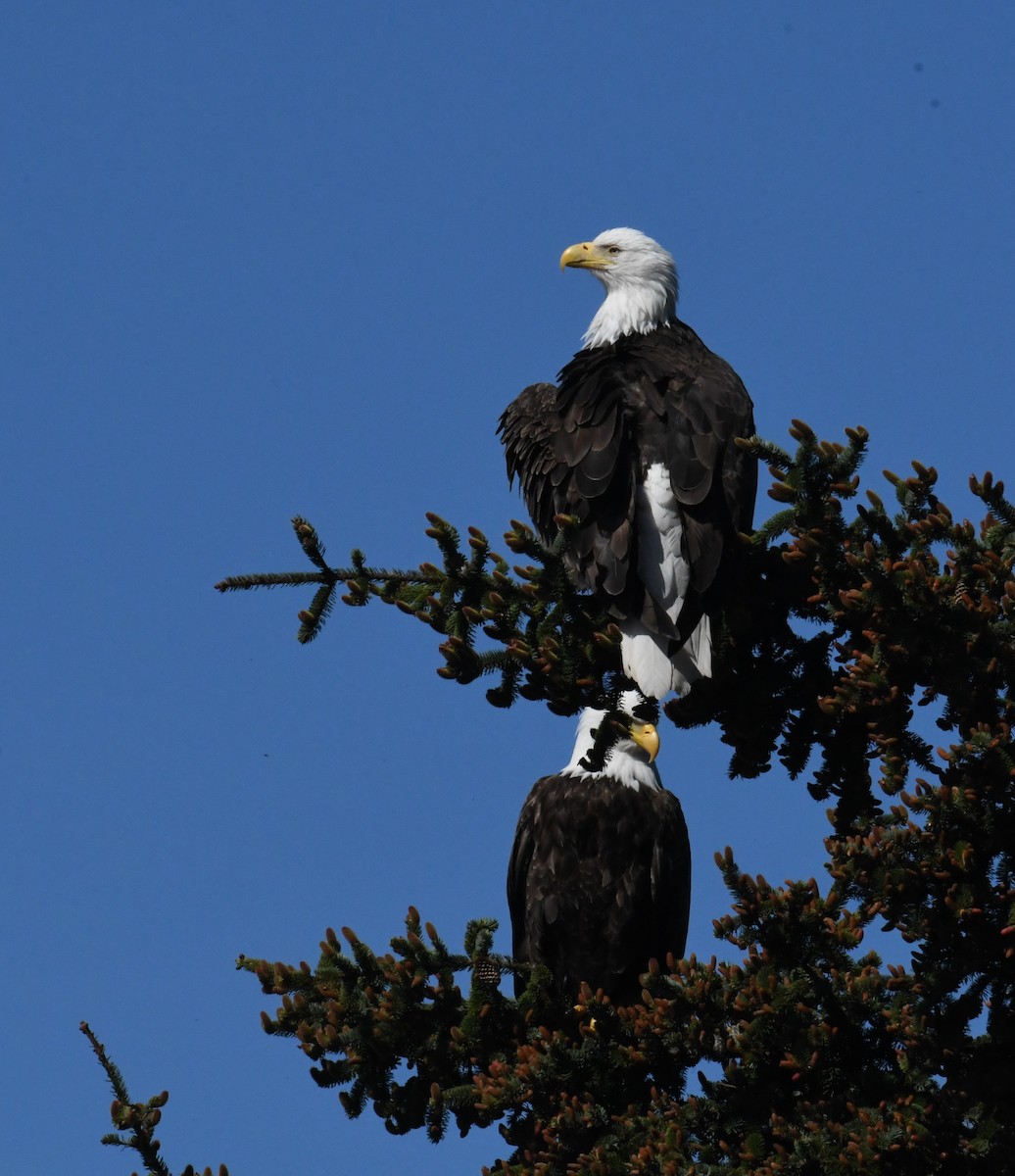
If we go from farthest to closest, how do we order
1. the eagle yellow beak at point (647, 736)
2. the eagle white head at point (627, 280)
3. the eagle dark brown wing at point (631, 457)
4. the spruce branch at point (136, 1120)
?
the eagle white head at point (627, 280), the eagle yellow beak at point (647, 736), the eagle dark brown wing at point (631, 457), the spruce branch at point (136, 1120)

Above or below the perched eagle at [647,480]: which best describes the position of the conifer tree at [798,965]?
below

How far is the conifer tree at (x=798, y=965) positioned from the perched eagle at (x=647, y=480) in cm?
71

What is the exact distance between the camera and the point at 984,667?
566cm

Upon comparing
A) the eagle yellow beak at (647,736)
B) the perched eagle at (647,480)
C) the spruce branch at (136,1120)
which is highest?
the perched eagle at (647,480)

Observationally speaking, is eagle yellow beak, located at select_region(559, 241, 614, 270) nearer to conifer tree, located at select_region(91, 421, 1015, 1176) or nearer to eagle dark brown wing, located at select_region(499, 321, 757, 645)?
eagle dark brown wing, located at select_region(499, 321, 757, 645)

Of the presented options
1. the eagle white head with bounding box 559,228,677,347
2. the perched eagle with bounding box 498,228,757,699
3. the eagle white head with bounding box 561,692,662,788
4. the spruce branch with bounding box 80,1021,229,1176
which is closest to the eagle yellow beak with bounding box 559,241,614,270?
the eagle white head with bounding box 559,228,677,347

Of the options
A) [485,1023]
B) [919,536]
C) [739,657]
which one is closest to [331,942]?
[485,1023]

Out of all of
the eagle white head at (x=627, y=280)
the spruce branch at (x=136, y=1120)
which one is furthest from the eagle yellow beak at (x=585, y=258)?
the spruce branch at (x=136, y=1120)

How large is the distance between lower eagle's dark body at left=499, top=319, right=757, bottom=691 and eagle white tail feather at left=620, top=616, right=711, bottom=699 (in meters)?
0.04

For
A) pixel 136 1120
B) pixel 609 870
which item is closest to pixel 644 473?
pixel 609 870

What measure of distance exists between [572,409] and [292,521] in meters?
2.44

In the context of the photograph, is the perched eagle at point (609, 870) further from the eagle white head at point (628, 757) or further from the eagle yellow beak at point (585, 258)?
the eagle yellow beak at point (585, 258)

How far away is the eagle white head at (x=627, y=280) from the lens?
9.17 meters

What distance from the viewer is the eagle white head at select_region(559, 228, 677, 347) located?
917 centimetres
